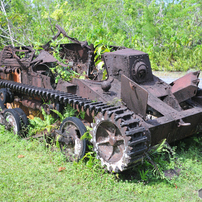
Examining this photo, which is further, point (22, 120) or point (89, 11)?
point (89, 11)

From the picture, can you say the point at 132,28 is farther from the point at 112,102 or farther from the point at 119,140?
the point at 119,140

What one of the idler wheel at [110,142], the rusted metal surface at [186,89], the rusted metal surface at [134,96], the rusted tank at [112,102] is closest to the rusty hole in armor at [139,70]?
the rusted tank at [112,102]

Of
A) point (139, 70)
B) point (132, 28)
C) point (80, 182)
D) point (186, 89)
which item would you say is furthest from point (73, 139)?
point (132, 28)

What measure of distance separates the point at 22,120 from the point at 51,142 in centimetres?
101

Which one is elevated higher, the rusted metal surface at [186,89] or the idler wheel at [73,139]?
the rusted metal surface at [186,89]

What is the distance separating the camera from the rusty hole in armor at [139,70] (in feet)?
19.7

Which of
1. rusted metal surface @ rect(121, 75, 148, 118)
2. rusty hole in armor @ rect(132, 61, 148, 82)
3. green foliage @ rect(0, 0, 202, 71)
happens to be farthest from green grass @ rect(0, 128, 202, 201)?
green foliage @ rect(0, 0, 202, 71)

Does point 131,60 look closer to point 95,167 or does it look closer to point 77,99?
point 77,99

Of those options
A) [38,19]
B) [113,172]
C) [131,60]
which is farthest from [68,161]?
[38,19]

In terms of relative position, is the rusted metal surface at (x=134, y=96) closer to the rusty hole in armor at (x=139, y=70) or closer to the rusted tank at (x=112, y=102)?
the rusted tank at (x=112, y=102)

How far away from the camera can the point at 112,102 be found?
194 inches

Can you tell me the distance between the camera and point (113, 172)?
4.58 metres

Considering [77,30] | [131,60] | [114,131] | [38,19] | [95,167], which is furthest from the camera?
[38,19]

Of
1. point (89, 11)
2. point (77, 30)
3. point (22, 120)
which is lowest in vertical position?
point (22, 120)
